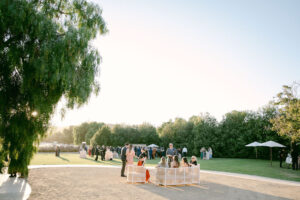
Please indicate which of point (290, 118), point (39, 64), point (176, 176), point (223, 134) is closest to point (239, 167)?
point (290, 118)

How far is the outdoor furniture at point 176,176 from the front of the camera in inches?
395

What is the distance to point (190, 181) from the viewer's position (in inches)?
414

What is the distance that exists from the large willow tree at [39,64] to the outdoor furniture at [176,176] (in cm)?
478

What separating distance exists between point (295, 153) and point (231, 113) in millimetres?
18957

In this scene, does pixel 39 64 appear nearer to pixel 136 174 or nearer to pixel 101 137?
pixel 136 174

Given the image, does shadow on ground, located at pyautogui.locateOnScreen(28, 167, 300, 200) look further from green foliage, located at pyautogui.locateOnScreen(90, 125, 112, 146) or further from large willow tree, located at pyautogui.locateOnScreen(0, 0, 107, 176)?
green foliage, located at pyautogui.locateOnScreen(90, 125, 112, 146)

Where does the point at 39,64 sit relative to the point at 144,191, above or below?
above

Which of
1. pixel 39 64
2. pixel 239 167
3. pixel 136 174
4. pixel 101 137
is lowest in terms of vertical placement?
pixel 239 167

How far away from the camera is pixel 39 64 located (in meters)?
6.09

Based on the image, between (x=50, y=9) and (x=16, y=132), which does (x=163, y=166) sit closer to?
(x=16, y=132)

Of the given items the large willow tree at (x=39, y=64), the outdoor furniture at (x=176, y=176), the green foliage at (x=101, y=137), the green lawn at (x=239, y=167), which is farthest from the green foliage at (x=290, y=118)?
the green foliage at (x=101, y=137)

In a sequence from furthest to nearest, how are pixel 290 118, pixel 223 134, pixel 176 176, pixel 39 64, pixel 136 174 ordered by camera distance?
pixel 223 134, pixel 290 118, pixel 136 174, pixel 176 176, pixel 39 64

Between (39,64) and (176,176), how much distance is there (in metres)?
7.01

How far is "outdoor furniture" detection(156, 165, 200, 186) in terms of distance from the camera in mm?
10031
